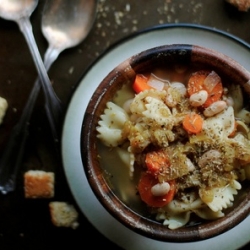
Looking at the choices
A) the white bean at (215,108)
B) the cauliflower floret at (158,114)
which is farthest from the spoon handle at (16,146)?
the white bean at (215,108)

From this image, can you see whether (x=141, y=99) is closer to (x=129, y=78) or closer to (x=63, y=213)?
(x=129, y=78)

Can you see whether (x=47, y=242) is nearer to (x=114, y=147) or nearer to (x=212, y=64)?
(x=114, y=147)

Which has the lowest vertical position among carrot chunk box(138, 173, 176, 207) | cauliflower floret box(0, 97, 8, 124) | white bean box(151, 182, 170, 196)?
cauliflower floret box(0, 97, 8, 124)

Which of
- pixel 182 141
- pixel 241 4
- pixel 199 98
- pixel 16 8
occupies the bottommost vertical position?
pixel 16 8

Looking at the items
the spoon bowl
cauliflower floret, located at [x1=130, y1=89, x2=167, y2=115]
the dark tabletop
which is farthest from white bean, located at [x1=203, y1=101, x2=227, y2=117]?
the spoon bowl

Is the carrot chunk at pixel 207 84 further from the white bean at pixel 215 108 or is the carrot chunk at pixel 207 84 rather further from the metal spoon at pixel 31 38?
the metal spoon at pixel 31 38

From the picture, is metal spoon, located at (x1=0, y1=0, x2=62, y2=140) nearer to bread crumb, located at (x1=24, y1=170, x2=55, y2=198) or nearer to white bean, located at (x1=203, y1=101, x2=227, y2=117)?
bread crumb, located at (x1=24, y1=170, x2=55, y2=198)

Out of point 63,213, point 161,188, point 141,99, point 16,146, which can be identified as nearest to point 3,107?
point 16,146
